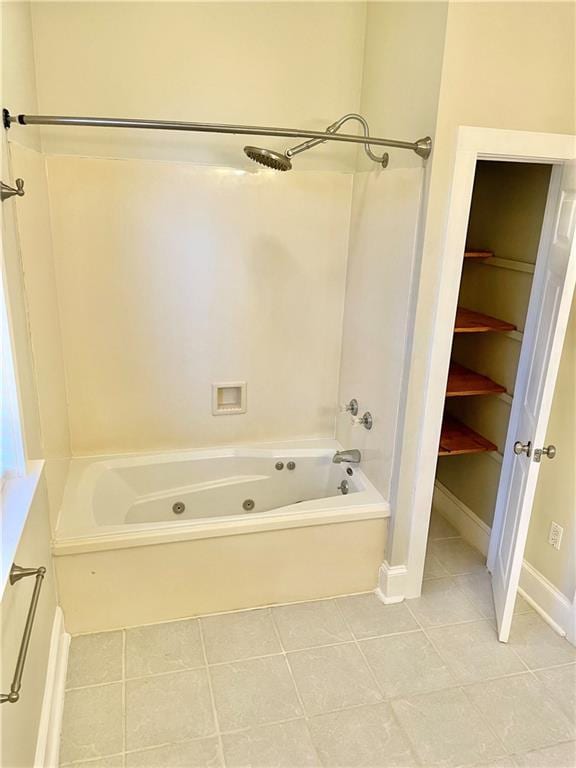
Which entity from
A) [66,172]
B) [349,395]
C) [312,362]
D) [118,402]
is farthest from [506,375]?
[66,172]

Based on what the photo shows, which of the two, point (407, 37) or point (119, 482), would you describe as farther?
point (119, 482)

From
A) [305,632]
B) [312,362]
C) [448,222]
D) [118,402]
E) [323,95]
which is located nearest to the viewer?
[448,222]

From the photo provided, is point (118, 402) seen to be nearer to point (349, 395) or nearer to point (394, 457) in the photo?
point (349, 395)

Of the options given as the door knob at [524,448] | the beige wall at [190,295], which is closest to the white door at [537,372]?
the door knob at [524,448]

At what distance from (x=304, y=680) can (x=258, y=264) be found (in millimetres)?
1868

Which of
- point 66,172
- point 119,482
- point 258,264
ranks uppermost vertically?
point 66,172

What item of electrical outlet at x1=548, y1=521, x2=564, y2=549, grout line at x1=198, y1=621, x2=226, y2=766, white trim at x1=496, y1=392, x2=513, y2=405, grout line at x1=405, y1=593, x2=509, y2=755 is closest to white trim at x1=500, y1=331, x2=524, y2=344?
white trim at x1=496, y1=392, x2=513, y2=405

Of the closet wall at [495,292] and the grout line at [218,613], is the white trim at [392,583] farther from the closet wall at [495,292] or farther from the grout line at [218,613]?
the closet wall at [495,292]

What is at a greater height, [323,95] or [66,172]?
[323,95]

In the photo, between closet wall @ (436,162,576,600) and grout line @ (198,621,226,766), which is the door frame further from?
grout line @ (198,621,226,766)

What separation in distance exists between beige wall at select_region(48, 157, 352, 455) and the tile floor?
3.41 feet

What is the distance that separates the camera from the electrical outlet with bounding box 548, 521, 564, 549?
2.29 metres

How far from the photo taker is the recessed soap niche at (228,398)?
287 centimetres

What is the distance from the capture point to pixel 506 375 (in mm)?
2689
